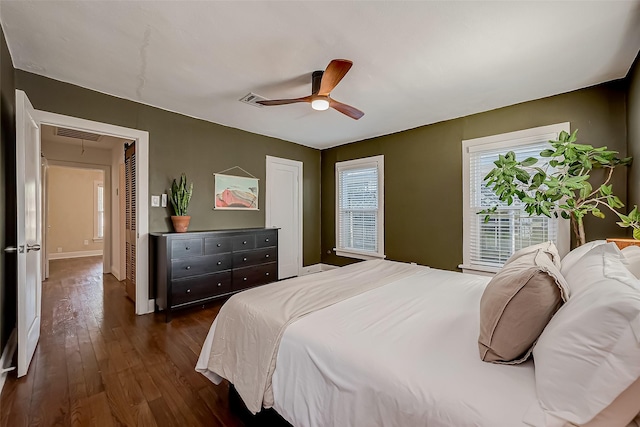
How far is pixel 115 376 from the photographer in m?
2.00

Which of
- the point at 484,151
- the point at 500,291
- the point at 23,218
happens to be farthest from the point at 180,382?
the point at 484,151

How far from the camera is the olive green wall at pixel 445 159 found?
2.71 meters

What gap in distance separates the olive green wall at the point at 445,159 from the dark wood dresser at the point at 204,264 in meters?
1.86

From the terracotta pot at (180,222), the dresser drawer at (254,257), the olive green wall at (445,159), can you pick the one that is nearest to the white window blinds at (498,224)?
the olive green wall at (445,159)

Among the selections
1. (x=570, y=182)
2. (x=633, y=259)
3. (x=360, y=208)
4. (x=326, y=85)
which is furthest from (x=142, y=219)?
(x=570, y=182)

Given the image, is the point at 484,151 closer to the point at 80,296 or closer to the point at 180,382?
the point at 180,382

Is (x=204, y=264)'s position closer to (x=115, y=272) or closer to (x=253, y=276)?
(x=253, y=276)

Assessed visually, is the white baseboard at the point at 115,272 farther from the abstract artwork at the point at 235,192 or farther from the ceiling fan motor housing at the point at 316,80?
the ceiling fan motor housing at the point at 316,80

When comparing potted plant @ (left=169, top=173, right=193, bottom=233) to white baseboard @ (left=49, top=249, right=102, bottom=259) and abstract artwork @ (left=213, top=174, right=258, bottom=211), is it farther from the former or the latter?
white baseboard @ (left=49, top=249, right=102, bottom=259)

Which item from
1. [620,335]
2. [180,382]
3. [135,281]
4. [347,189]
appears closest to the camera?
[620,335]

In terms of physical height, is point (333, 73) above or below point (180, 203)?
above

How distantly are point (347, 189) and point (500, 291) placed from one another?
4.02 metres

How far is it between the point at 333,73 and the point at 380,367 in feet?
6.43

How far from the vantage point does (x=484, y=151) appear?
3.43 metres
